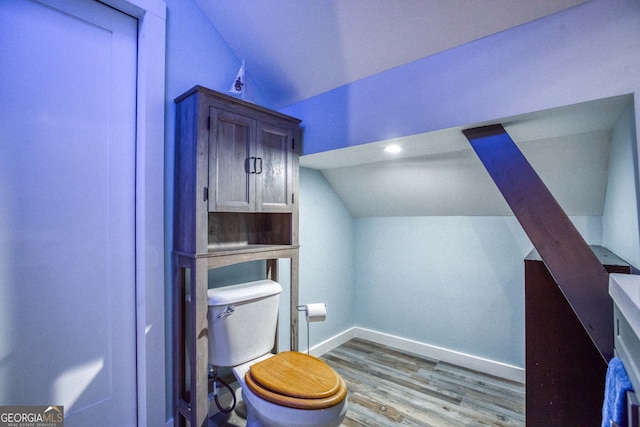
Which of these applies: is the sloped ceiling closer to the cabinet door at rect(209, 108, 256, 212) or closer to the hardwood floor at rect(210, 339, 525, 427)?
the cabinet door at rect(209, 108, 256, 212)

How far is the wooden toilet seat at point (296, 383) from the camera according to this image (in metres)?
1.24

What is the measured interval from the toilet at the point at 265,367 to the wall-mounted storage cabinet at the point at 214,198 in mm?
119

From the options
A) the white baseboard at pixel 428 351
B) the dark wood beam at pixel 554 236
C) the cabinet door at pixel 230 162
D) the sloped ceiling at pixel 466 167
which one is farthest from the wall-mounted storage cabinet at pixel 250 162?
the white baseboard at pixel 428 351

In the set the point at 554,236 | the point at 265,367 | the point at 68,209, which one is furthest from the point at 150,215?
the point at 554,236

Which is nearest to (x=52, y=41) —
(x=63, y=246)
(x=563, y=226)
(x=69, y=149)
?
(x=69, y=149)

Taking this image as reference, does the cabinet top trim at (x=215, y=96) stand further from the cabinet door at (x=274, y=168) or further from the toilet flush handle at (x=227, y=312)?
the toilet flush handle at (x=227, y=312)

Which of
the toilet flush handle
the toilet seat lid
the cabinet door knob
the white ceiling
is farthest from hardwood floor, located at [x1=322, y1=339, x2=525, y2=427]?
the white ceiling

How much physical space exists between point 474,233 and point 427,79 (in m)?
1.34

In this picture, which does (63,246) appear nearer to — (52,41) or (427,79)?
(52,41)

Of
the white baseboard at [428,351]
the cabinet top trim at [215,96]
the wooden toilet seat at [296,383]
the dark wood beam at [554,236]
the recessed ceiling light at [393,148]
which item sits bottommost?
the white baseboard at [428,351]

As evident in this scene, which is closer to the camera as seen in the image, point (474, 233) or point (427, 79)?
point (427, 79)

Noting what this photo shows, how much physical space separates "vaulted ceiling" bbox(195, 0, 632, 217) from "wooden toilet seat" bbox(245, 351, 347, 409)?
1.21 meters

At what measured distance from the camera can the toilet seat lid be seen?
1271 millimetres

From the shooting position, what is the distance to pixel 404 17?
1.34m
